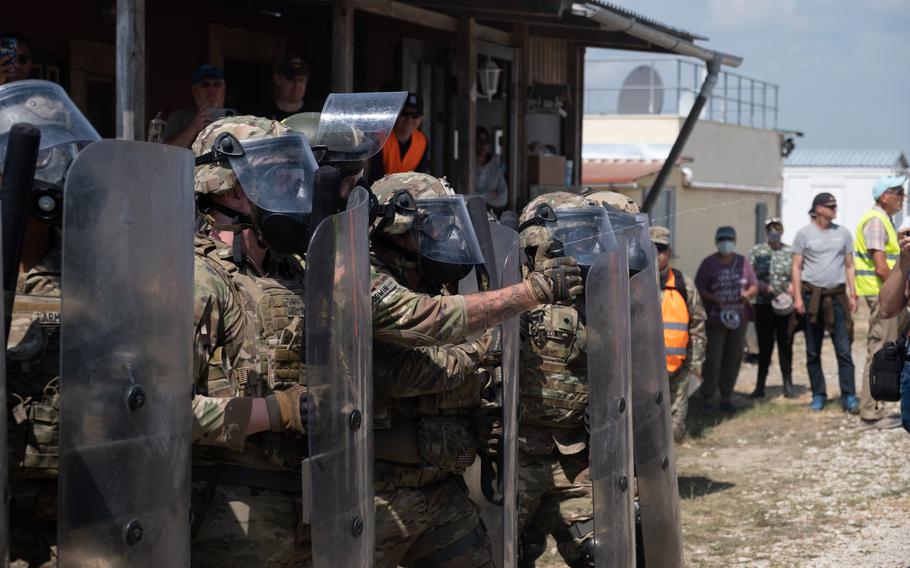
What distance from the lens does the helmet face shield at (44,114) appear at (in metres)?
2.73

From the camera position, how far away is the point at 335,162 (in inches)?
143

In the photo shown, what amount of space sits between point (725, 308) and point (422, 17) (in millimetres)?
4177

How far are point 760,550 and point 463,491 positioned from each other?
3260 mm

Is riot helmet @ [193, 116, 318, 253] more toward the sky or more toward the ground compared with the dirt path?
more toward the sky

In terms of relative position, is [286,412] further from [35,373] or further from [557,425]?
[557,425]

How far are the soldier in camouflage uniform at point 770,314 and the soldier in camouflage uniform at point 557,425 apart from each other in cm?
770

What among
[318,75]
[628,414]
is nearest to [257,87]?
[318,75]

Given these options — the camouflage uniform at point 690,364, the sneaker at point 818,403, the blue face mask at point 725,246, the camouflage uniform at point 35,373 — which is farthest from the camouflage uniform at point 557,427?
the sneaker at point 818,403

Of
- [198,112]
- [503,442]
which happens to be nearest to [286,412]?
[503,442]

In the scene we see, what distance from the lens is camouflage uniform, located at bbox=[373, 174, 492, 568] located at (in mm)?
3391

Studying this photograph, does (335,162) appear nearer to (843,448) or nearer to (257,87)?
(257,87)

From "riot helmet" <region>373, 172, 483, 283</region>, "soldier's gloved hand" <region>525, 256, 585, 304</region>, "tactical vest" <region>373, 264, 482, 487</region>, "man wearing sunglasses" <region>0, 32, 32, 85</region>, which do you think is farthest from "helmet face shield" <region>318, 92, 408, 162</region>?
"man wearing sunglasses" <region>0, 32, 32, 85</region>

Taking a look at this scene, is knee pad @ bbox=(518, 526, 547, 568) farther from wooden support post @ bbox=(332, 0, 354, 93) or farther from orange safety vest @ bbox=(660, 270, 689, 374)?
wooden support post @ bbox=(332, 0, 354, 93)

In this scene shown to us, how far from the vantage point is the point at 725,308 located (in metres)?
11.1
